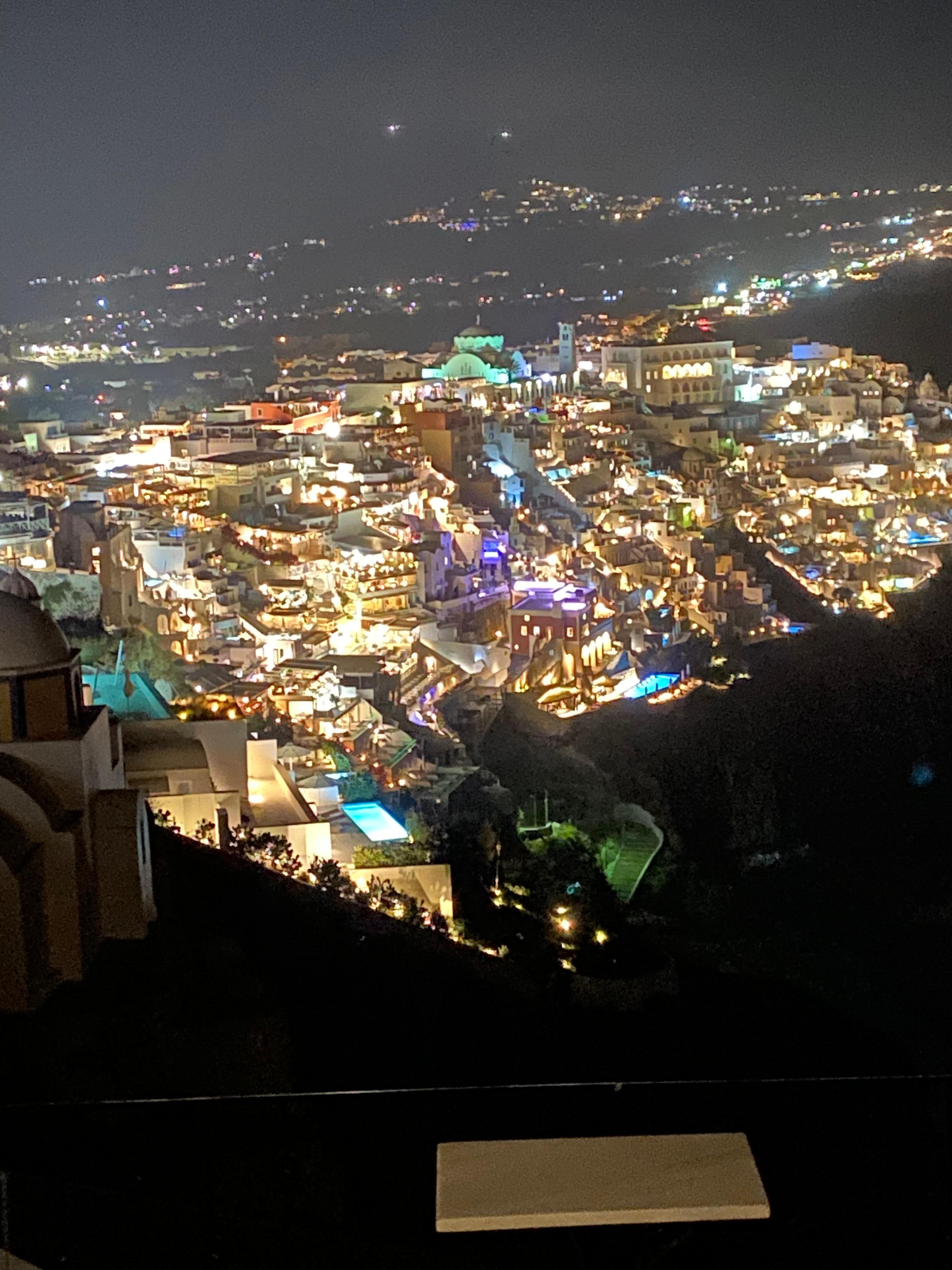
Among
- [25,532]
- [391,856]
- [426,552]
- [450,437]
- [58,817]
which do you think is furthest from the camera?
[450,437]

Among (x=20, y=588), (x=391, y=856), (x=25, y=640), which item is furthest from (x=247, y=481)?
(x=25, y=640)

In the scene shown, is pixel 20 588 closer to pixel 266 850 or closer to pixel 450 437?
pixel 266 850

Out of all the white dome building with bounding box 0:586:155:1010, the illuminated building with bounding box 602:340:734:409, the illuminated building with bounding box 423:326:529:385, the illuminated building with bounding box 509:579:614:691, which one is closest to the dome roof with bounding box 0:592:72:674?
the white dome building with bounding box 0:586:155:1010

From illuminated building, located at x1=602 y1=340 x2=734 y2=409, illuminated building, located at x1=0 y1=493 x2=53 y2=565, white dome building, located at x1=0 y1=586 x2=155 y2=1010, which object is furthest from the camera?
illuminated building, located at x1=602 y1=340 x2=734 y2=409

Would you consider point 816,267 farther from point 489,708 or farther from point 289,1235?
point 289,1235

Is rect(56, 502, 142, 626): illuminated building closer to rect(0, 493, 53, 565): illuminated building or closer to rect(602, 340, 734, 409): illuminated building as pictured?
rect(0, 493, 53, 565): illuminated building

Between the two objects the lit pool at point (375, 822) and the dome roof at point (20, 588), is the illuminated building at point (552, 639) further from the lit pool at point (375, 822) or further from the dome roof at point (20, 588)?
the dome roof at point (20, 588)

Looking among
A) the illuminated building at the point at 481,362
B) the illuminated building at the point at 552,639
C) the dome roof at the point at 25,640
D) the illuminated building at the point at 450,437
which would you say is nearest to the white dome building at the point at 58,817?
the dome roof at the point at 25,640
